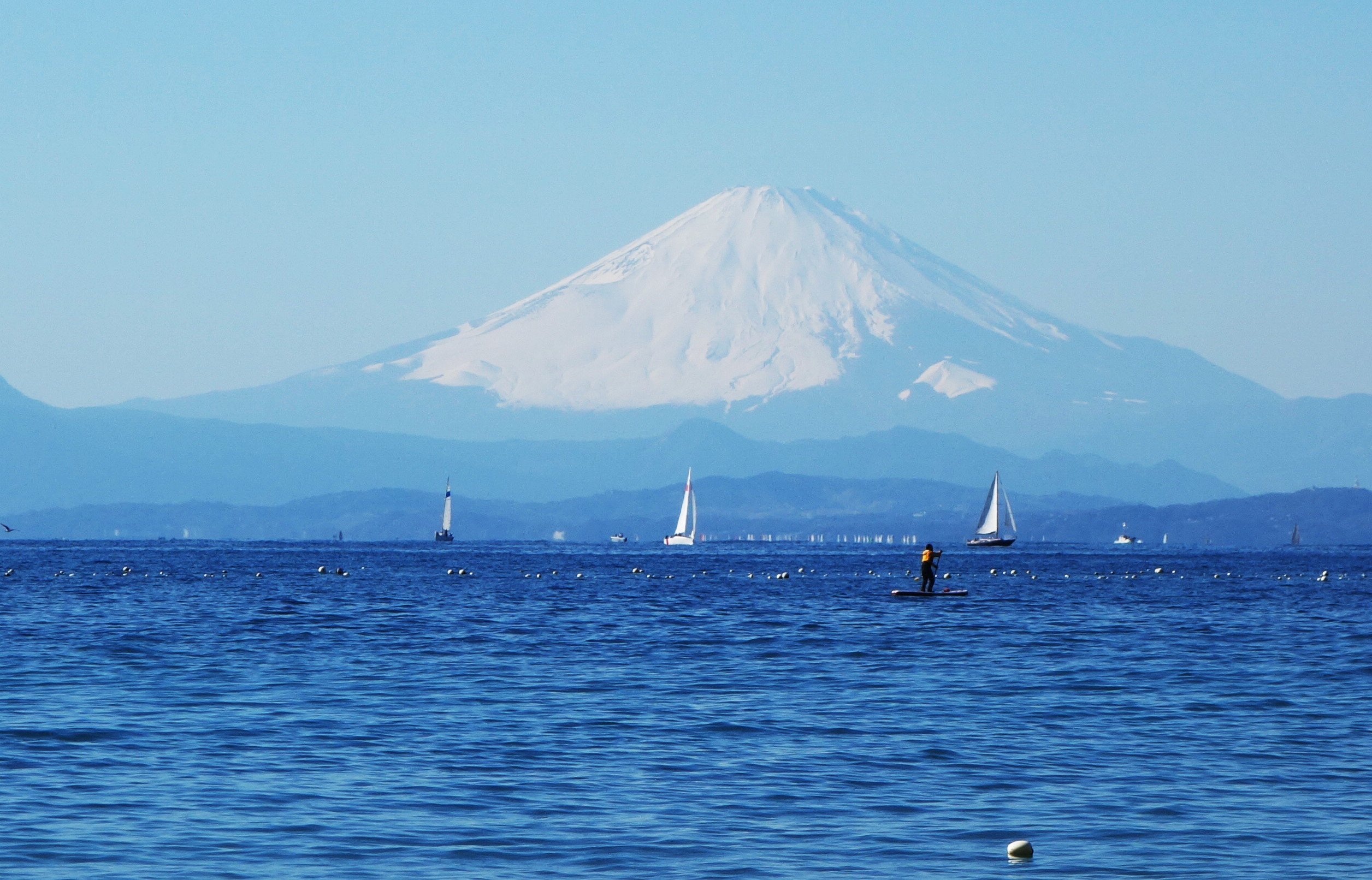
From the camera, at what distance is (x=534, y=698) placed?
1566 inches

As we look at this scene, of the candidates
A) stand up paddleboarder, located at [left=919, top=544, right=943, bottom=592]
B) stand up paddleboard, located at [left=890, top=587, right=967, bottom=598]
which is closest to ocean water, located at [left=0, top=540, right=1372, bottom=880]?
stand up paddleboarder, located at [left=919, top=544, right=943, bottom=592]

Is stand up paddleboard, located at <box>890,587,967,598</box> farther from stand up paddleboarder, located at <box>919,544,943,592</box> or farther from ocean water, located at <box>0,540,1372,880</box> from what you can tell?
ocean water, located at <box>0,540,1372,880</box>

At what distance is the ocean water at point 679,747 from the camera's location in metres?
23.9

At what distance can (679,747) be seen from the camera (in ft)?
107

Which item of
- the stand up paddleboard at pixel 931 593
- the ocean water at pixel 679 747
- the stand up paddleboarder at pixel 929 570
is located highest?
the stand up paddleboarder at pixel 929 570

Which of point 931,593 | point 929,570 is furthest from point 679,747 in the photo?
point 931,593

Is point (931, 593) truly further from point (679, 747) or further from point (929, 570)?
point (679, 747)

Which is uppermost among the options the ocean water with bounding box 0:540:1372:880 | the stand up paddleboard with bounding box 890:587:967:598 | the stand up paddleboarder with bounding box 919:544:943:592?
the stand up paddleboarder with bounding box 919:544:943:592

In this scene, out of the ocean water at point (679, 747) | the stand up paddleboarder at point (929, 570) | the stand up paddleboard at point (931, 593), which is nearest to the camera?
the ocean water at point (679, 747)

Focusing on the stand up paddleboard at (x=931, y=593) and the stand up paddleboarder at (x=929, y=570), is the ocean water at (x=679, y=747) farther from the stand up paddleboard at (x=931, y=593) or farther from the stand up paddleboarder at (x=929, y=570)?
the stand up paddleboard at (x=931, y=593)

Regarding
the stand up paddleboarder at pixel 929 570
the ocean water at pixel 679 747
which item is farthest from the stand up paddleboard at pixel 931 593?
the ocean water at pixel 679 747

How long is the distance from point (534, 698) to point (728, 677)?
621cm

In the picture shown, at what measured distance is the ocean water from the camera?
23.9 metres

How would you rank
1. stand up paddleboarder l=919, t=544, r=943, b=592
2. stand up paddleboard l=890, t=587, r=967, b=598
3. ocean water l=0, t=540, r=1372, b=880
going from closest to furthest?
ocean water l=0, t=540, r=1372, b=880 → stand up paddleboarder l=919, t=544, r=943, b=592 → stand up paddleboard l=890, t=587, r=967, b=598
